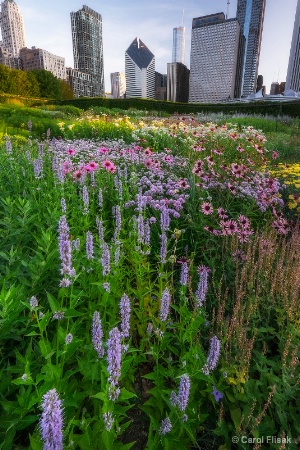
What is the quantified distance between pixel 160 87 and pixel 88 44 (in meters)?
46.3

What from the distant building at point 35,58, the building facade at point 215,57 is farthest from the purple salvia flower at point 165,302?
the building facade at point 215,57

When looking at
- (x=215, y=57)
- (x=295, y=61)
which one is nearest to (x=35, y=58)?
(x=215, y=57)

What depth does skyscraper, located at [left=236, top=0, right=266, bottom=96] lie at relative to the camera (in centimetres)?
16188

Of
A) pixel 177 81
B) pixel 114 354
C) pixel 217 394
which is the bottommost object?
pixel 217 394

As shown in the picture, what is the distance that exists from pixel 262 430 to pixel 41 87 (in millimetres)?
54161

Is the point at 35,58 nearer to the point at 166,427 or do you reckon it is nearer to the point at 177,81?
the point at 177,81

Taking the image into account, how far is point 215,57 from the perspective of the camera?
427ft

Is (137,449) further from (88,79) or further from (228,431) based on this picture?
(88,79)

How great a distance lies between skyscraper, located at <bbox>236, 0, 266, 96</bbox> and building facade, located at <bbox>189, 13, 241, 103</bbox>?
30521 millimetres

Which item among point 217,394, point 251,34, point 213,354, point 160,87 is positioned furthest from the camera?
point 251,34

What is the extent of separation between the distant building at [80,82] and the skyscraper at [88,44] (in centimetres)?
285

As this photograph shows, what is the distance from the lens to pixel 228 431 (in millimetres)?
1671

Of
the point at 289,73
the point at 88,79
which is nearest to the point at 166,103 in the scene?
the point at 289,73

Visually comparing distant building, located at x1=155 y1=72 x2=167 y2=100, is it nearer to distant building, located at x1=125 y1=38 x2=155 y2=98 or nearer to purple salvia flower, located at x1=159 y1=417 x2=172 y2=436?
distant building, located at x1=125 y1=38 x2=155 y2=98
